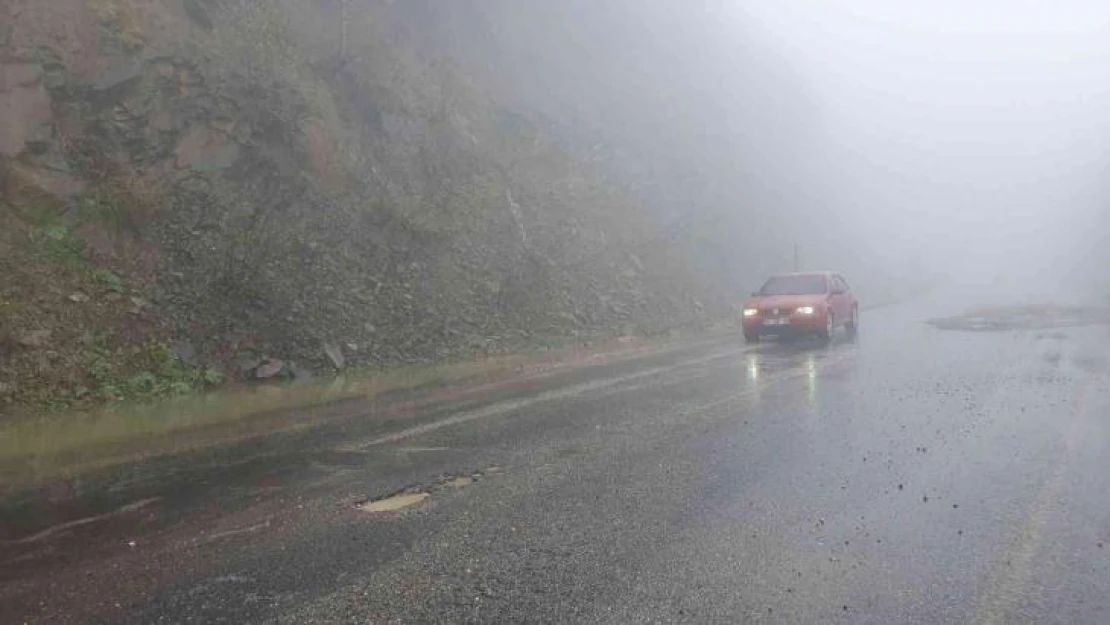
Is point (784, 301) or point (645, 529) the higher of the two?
point (784, 301)

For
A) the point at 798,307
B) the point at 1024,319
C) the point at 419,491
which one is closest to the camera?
the point at 419,491

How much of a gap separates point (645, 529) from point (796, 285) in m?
13.8

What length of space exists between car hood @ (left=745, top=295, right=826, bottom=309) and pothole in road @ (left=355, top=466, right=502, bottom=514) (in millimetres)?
11440

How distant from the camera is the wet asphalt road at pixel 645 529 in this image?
362 cm

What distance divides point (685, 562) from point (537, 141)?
70.6 feet

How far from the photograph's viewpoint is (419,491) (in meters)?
5.58

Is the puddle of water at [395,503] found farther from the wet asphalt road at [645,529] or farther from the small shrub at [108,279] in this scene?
the small shrub at [108,279]

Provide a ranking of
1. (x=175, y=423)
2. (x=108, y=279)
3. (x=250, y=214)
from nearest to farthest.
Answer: (x=175, y=423), (x=108, y=279), (x=250, y=214)

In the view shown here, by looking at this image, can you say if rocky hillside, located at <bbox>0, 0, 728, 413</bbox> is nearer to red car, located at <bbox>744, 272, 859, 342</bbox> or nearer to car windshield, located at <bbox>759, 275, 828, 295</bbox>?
red car, located at <bbox>744, 272, 859, 342</bbox>

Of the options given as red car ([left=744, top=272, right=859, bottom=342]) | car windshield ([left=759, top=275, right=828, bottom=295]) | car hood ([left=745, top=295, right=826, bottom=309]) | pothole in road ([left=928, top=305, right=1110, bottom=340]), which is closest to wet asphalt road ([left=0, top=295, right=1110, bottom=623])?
red car ([left=744, top=272, right=859, bottom=342])

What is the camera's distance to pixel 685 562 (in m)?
4.09

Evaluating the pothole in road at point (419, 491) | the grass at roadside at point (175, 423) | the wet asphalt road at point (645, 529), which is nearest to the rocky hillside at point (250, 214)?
the grass at roadside at point (175, 423)

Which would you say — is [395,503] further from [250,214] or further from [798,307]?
[798,307]

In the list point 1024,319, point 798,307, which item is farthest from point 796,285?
point 1024,319
